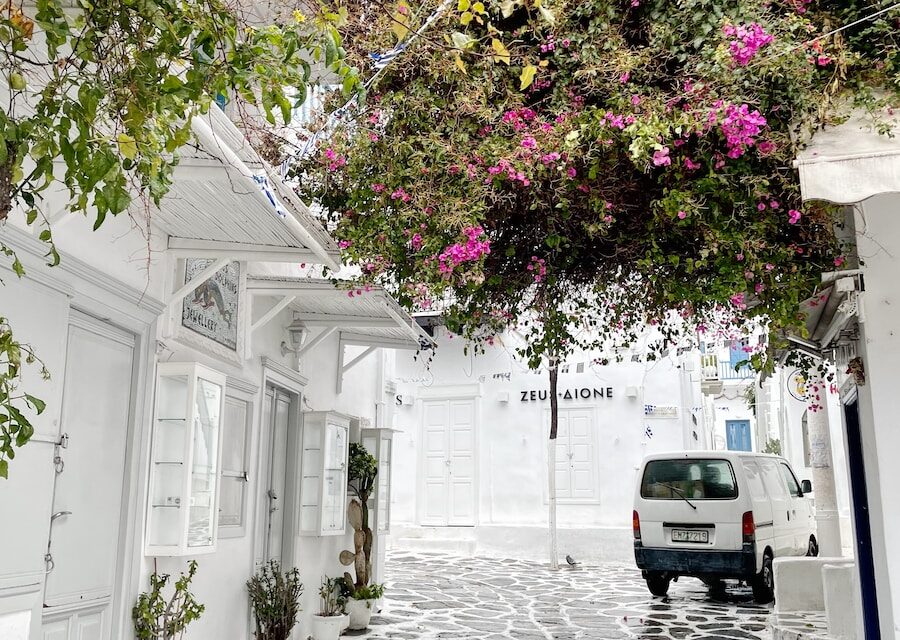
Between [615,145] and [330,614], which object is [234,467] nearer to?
[330,614]

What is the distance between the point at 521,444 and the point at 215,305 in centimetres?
1305

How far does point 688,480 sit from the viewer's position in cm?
1136

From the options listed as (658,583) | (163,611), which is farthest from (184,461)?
(658,583)

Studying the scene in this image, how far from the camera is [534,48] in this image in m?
5.26

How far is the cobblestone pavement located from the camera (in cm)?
951

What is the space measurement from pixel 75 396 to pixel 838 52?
4.85m

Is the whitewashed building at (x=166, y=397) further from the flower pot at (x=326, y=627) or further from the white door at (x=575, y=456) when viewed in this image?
the white door at (x=575, y=456)

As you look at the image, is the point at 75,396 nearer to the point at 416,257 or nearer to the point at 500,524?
the point at 416,257

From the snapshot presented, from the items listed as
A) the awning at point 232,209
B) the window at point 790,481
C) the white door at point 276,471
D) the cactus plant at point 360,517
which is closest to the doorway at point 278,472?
the white door at point 276,471

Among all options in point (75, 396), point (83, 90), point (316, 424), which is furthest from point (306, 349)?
point (83, 90)

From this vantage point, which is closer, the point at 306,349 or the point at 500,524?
the point at 306,349

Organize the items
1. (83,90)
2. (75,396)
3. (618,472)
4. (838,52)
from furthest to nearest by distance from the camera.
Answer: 1. (618,472)
2. (75,396)
3. (838,52)
4. (83,90)

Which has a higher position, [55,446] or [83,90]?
[83,90]

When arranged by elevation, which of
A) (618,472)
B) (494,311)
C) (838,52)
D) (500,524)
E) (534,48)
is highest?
(534,48)
